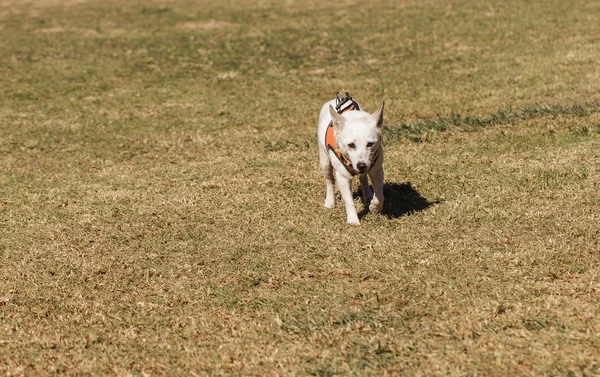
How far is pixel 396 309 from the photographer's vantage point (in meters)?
7.60

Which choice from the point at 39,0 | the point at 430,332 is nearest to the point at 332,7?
the point at 39,0

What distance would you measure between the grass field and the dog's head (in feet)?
3.52

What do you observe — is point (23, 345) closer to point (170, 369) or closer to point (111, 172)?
point (170, 369)

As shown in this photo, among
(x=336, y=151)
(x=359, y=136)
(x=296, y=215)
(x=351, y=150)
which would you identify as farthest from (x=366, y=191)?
(x=359, y=136)

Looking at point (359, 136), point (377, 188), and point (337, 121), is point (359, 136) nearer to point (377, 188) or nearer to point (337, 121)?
point (337, 121)

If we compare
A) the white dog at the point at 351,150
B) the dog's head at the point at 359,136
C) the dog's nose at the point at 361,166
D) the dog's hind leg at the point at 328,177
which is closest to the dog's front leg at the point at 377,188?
the white dog at the point at 351,150

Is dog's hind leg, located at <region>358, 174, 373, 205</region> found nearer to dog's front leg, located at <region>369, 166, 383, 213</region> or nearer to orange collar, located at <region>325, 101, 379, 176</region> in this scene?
dog's front leg, located at <region>369, 166, 383, 213</region>

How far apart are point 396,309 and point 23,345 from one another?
3647 mm

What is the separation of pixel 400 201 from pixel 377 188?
117 cm

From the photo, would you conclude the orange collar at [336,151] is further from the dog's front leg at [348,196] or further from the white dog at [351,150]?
the dog's front leg at [348,196]

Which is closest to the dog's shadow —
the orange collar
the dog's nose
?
the orange collar

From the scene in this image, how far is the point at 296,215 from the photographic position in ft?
34.0

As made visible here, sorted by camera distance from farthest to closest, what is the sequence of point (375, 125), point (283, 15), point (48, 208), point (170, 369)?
1. point (283, 15)
2. point (48, 208)
3. point (375, 125)
4. point (170, 369)

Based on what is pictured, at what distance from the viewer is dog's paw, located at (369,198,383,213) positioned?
9688 mm
